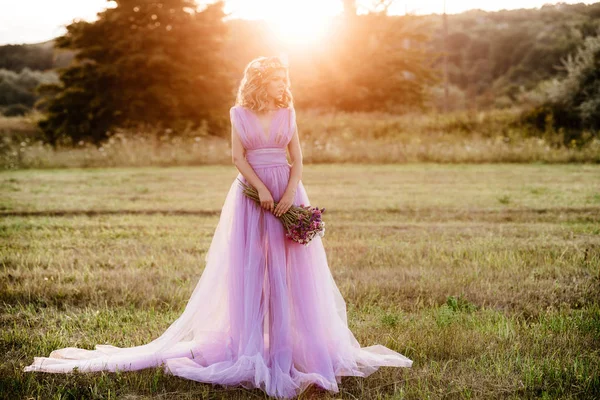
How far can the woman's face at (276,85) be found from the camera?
13.4 feet

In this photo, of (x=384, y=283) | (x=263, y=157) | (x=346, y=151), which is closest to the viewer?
(x=263, y=157)

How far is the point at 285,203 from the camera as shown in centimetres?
409

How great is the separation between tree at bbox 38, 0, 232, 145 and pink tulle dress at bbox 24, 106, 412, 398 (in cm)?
2556

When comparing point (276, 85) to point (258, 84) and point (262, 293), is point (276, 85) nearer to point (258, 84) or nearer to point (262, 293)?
point (258, 84)

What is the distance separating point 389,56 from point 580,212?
30.3 m

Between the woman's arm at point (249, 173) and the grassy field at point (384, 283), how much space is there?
1.35 m

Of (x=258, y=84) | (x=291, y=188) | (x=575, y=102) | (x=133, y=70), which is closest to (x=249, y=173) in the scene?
(x=291, y=188)

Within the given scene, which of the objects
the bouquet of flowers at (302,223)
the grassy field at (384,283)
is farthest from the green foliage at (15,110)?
the bouquet of flowers at (302,223)

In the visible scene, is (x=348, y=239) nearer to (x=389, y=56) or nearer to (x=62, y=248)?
(x=62, y=248)

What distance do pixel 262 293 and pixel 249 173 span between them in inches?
35.4

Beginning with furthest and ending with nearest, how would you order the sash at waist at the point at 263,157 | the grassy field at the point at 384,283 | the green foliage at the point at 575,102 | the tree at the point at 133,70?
1. the tree at the point at 133,70
2. the green foliage at the point at 575,102
3. the sash at waist at the point at 263,157
4. the grassy field at the point at 384,283

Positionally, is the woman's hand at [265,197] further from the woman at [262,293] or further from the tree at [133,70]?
the tree at [133,70]

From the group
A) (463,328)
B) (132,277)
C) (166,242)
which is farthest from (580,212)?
(132,277)

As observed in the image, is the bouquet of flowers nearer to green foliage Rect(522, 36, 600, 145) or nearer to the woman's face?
the woman's face
